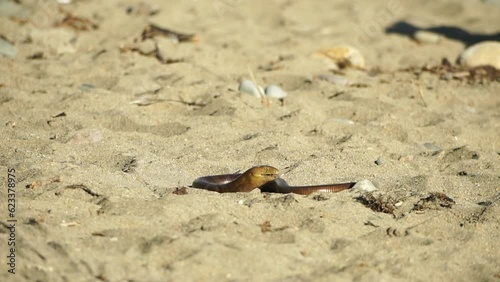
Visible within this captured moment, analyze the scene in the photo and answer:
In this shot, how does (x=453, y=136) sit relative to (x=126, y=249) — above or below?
below

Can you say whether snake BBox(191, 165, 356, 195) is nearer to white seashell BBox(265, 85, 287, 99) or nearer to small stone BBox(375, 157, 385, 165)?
small stone BBox(375, 157, 385, 165)

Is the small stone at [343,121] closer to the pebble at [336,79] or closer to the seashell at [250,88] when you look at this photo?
the seashell at [250,88]

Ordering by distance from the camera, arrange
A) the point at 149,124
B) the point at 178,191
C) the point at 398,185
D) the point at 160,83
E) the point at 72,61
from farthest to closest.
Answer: the point at 72,61 < the point at 160,83 < the point at 149,124 < the point at 398,185 < the point at 178,191

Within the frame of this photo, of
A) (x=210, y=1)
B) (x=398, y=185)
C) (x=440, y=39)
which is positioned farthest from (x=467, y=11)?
(x=398, y=185)

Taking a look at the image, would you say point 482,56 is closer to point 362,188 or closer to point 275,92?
point 275,92

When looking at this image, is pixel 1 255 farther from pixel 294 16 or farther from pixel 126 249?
pixel 294 16

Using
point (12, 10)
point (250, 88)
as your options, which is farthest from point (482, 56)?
point (12, 10)

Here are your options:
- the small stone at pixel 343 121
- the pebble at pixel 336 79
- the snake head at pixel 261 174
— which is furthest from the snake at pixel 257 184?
the pebble at pixel 336 79

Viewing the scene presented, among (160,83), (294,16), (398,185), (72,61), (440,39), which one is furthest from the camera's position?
(294,16)
